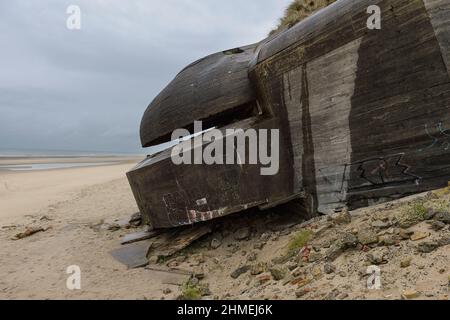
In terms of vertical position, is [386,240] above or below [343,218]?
below

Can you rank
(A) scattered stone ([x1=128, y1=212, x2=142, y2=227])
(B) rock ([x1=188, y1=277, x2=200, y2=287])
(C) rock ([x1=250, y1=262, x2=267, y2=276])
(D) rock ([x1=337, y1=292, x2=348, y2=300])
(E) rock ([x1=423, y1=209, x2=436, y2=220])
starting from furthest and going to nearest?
1. (A) scattered stone ([x1=128, y1=212, x2=142, y2=227])
2. (B) rock ([x1=188, y1=277, x2=200, y2=287])
3. (C) rock ([x1=250, y1=262, x2=267, y2=276])
4. (E) rock ([x1=423, y1=209, x2=436, y2=220])
5. (D) rock ([x1=337, y1=292, x2=348, y2=300])

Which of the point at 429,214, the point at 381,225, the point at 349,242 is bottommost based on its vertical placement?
the point at 349,242

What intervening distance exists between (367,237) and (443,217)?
2.67 ft

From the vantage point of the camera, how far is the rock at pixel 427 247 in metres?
3.89

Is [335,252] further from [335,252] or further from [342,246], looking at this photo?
[342,246]

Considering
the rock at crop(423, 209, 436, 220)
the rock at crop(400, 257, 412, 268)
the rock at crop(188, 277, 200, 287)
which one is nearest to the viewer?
the rock at crop(400, 257, 412, 268)

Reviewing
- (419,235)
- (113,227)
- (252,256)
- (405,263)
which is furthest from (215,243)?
(405,263)

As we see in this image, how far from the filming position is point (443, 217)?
4262 mm

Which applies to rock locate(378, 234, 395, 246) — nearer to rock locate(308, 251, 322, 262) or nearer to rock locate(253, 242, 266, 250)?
rock locate(308, 251, 322, 262)

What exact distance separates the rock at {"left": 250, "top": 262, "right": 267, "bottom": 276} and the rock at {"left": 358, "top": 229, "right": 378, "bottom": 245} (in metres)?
1.35

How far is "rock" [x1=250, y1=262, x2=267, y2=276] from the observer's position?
5.23 m

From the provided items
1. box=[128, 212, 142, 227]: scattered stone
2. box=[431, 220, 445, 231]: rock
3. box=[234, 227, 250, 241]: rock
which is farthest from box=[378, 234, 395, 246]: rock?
box=[128, 212, 142, 227]: scattered stone

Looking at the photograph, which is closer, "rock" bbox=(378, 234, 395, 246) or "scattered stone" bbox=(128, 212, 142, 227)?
"rock" bbox=(378, 234, 395, 246)

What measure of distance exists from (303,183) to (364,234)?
1892mm
